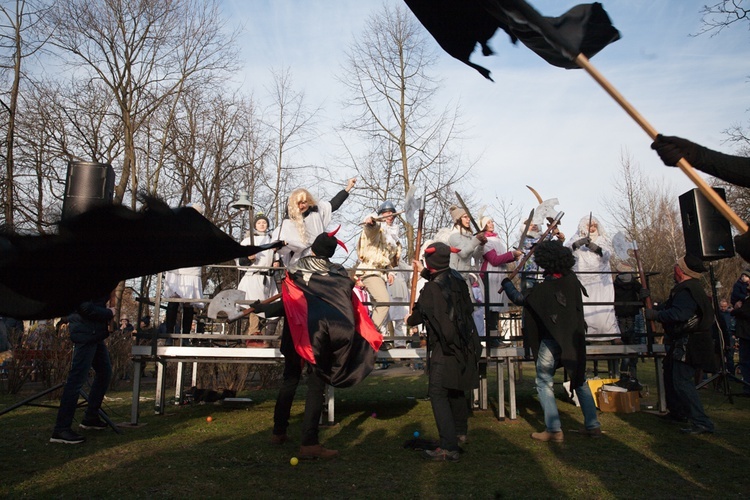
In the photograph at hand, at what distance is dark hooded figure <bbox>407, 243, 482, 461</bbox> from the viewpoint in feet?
20.6

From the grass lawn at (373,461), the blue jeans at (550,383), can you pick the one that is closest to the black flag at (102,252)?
the grass lawn at (373,461)

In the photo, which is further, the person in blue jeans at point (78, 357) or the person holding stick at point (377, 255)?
the person holding stick at point (377, 255)

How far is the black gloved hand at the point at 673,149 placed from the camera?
3.12m

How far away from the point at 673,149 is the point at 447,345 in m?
3.72

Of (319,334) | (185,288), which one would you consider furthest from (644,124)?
(185,288)

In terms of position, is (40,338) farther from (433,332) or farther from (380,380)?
(433,332)

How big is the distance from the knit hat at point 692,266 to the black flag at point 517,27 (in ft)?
18.7

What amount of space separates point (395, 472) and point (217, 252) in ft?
12.8

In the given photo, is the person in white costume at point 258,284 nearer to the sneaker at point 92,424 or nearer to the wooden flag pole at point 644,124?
the sneaker at point 92,424

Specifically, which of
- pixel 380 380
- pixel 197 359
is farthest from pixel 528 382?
pixel 197 359

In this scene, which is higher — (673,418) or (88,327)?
(88,327)

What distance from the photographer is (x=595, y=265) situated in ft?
33.8

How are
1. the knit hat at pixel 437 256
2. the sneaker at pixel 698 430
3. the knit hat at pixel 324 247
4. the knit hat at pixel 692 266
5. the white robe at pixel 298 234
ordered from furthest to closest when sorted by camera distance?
the white robe at pixel 298 234, the knit hat at pixel 692 266, the sneaker at pixel 698 430, the knit hat at pixel 437 256, the knit hat at pixel 324 247

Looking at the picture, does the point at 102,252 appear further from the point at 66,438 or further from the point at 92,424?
the point at 92,424
